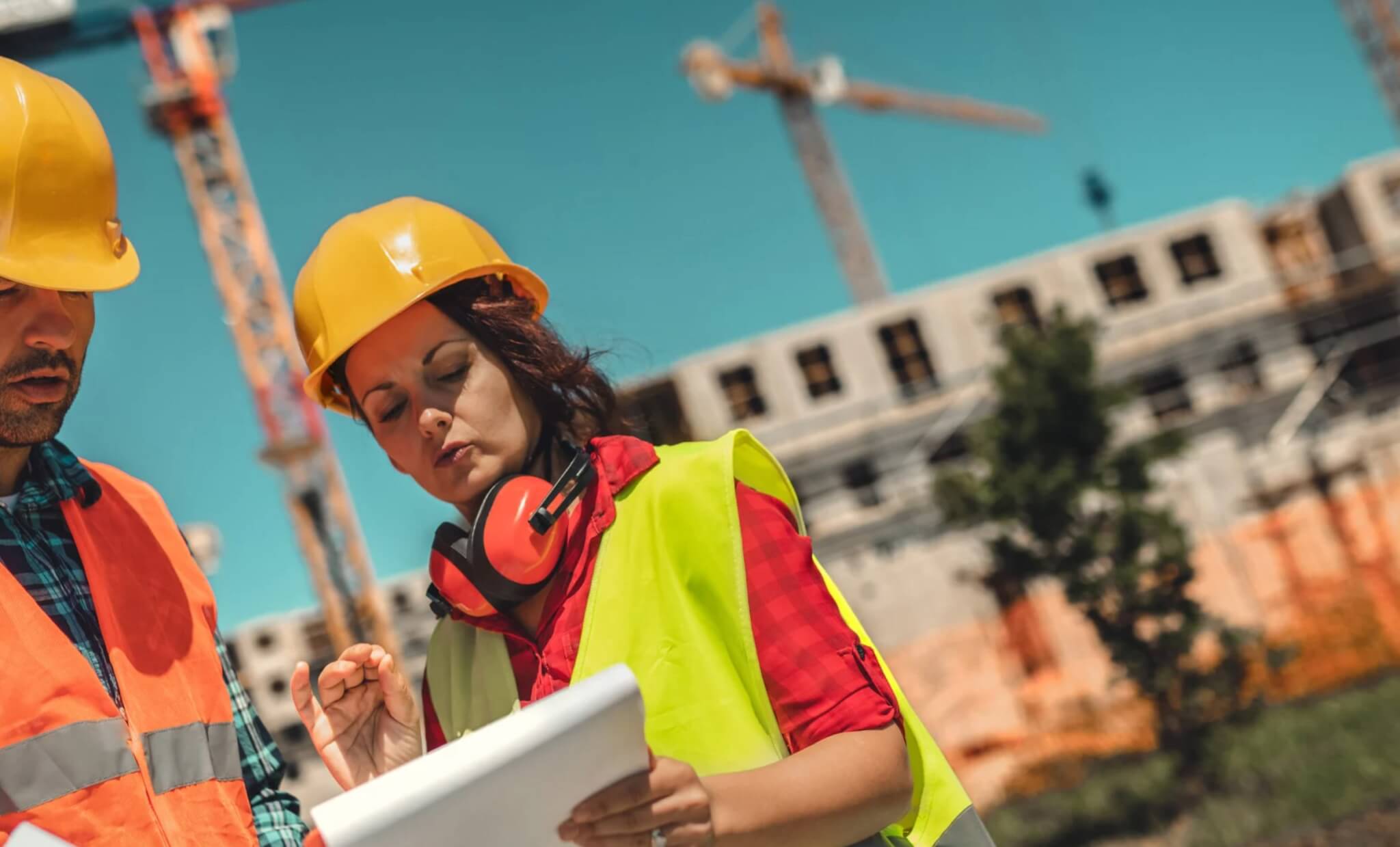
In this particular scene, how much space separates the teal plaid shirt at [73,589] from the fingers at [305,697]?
0.26 metres

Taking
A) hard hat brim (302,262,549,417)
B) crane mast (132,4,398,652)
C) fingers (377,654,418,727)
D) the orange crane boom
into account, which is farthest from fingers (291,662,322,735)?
the orange crane boom

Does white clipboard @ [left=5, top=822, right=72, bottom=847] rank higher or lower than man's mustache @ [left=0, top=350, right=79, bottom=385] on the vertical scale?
lower

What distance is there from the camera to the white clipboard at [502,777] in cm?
Result: 135

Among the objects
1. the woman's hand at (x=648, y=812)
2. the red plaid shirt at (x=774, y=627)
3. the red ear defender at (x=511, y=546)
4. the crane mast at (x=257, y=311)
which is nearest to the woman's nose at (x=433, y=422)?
the red ear defender at (x=511, y=546)

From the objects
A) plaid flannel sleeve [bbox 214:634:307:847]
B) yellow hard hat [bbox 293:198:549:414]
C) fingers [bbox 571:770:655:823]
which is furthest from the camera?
plaid flannel sleeve [bbox 214:634:307:847]

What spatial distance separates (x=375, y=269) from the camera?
2.17 metres

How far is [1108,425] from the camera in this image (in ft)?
55.3

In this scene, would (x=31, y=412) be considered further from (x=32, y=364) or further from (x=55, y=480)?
(x=55, y=480)

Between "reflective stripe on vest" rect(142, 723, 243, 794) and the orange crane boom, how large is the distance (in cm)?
5020

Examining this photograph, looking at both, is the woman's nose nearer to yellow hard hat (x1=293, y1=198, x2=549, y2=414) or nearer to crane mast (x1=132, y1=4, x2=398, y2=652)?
yellow hard hat (x1=293, y1=198, x2=549, y2=414)

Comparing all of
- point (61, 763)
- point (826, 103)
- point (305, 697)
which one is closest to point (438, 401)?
point (305, 697)

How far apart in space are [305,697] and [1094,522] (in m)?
15.4

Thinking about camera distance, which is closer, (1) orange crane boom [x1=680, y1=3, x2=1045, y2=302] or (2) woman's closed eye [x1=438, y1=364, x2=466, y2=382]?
(2) woman's closed eye [x1=438, y1=364, x2=466, y2=382]

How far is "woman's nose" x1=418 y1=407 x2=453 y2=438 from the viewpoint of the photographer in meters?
2.16
